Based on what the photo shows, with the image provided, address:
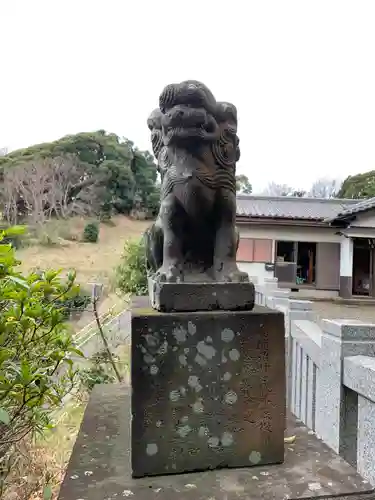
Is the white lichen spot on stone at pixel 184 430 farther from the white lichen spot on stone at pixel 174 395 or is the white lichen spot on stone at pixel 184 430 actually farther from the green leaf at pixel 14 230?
the green leaf at pixel 14 230

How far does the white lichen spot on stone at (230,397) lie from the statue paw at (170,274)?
47 cm

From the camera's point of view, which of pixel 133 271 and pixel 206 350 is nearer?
pixel 206 350

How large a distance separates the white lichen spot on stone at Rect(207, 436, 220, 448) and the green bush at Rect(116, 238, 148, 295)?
270 inches

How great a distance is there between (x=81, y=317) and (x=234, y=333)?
11.1 meters

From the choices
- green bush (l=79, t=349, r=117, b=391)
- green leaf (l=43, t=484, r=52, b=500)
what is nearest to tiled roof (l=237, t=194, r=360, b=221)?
green bush (l=79, t=349, r=117, b=391)

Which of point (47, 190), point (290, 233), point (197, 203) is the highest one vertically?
point (47, 190)

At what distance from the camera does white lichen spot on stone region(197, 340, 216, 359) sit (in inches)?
60.8

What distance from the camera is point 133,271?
9.28 meters

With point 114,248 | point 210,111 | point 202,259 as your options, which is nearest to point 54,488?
point 202,259

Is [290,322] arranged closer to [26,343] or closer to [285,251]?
[26,343]

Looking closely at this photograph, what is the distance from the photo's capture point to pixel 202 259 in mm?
1859

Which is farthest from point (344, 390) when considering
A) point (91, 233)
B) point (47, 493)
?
point (91, 233)

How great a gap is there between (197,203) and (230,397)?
77 centimetres

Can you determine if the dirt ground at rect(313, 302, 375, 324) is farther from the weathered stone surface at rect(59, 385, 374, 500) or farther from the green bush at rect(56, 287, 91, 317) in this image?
the weathered stone surface at rect(59, 385, 374, 500)
